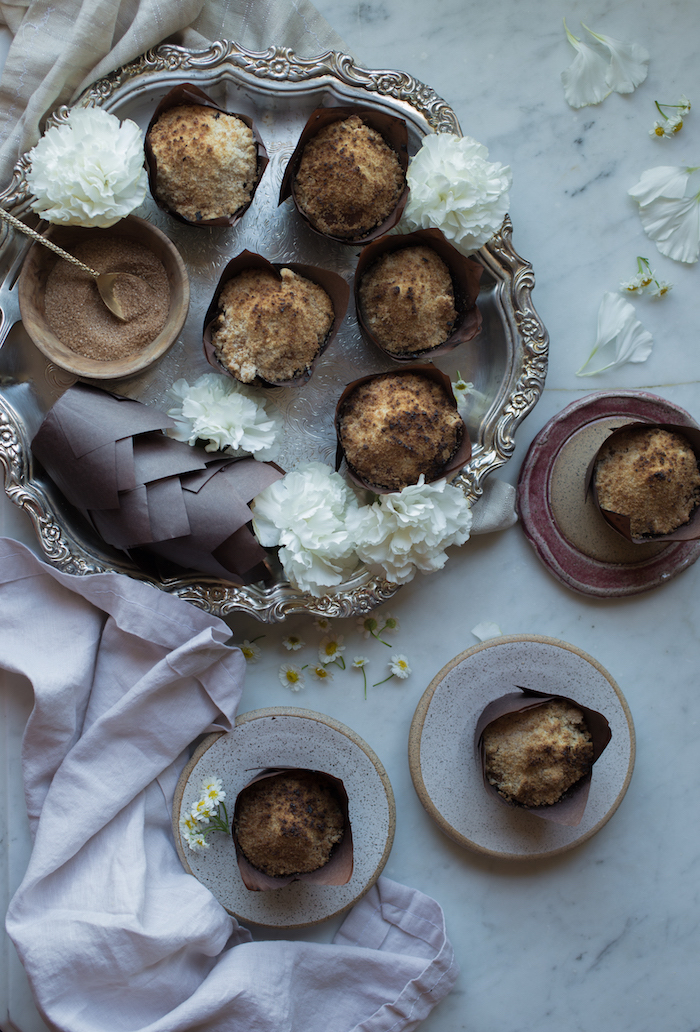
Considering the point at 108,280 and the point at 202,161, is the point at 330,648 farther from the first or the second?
the point at 202,161

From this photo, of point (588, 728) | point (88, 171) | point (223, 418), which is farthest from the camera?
point (588, 728)

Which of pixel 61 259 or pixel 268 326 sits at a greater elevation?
pixel 268 326

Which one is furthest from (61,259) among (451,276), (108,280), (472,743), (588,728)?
(588,728)

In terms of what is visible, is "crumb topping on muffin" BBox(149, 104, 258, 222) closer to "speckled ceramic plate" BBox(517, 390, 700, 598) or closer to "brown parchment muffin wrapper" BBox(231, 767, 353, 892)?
"speckled ceramic plate" BBox(517, 390, 700, 598)

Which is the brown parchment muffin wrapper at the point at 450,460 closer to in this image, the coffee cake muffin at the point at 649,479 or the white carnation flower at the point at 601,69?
the coffee cake muffin at the point at 649,479

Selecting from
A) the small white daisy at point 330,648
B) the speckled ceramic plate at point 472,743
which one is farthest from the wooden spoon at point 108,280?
the speckled ceramic plate at point 472,743

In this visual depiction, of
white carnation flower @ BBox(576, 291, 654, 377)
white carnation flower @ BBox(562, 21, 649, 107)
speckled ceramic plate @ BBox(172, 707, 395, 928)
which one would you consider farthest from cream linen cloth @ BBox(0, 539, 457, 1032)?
white carnation flower @ BBox(562, 21, 649, 107)

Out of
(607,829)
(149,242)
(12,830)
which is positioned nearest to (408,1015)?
(607,829)
